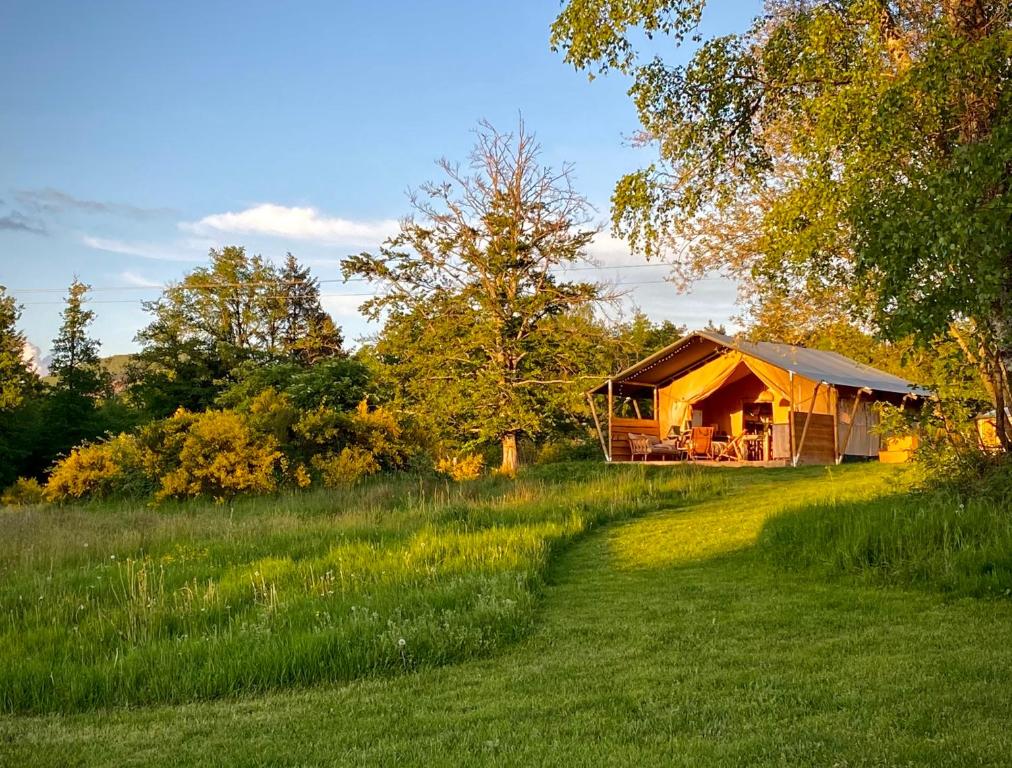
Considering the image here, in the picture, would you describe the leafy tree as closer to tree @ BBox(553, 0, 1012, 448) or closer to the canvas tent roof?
the canvas tent roof

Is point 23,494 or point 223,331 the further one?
point 223,331

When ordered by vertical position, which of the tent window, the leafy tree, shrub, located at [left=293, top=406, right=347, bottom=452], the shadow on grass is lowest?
the shadow on grass

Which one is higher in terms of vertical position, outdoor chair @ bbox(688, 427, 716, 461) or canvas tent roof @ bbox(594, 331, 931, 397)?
canvas tent roof @ bbox(594, 331, 931, 397)

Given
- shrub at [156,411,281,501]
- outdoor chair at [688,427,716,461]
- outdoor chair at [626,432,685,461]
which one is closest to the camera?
shrub at [156,411,281,501]

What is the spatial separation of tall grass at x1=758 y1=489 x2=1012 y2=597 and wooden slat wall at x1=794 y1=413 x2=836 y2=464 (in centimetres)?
1206

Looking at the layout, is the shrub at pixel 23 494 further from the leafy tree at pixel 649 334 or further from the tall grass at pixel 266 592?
the leafy tree at pixel 649 334

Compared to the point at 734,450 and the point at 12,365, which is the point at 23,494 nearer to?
the point at 12,365

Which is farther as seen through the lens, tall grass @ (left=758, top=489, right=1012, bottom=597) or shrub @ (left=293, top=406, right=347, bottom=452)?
shrub @ (left=293, top=406, right=347, bottom=452)

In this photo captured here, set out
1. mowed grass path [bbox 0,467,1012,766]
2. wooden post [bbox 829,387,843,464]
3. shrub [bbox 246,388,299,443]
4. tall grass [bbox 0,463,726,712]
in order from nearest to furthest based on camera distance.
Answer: mowed grass path [bbox 0,467,1012,766]
tall grass [bbox 0,463,726,712]
shrub [bbox 246,388,299,443]
wooden post [bbox 829,387,843,464]

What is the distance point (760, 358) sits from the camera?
21484mm

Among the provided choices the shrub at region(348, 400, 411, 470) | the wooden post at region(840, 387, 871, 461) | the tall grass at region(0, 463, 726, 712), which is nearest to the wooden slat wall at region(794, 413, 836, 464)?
the wooden post at region(840, 387, 871, 461)

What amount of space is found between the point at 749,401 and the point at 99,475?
61.5ft

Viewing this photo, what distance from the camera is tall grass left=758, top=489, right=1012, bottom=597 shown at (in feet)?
22.8

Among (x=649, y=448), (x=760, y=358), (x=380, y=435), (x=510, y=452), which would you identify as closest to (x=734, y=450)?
(x=649, y=448)
